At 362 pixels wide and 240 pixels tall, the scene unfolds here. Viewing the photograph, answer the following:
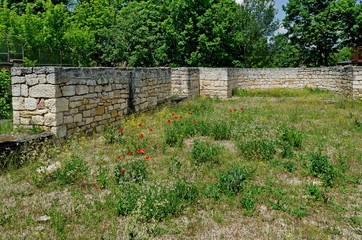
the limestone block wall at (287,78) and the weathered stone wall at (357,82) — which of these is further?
the limestone block wall at (287,78)

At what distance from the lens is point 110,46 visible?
23.8m

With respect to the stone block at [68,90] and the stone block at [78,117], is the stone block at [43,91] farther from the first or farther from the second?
the stone block at [78,117]

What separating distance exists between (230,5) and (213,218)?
89.8ft

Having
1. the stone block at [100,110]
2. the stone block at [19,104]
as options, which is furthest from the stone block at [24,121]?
the stone block at [100,110]

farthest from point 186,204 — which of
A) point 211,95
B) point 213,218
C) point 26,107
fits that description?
point 211,95

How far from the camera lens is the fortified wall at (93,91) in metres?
5.45

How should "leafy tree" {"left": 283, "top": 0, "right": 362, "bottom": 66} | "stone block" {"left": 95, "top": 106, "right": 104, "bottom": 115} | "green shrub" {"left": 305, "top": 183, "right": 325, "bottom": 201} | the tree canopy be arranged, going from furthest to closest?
"leafy tree" {"left": 283, "top": 0, "right": 362, "bottom": 66} < the tree canopy < "stone block" {"left": 95, "top": 106, "right": 104, "bottom": 115} < "green shrub" {"left": 305, "top": 183, "right": 325, "bottom": 201}

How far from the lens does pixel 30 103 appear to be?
5.55 meters

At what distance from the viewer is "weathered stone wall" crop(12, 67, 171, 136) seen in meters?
5.41

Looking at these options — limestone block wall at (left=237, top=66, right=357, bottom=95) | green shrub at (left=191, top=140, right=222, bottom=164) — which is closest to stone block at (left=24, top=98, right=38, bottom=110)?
green shrub at (left=191, top=140, right=222, bottom=164)

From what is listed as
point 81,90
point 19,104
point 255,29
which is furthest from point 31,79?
point 255,29

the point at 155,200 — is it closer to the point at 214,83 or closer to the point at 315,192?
the point at 315,192

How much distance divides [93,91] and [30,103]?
4.43 ft

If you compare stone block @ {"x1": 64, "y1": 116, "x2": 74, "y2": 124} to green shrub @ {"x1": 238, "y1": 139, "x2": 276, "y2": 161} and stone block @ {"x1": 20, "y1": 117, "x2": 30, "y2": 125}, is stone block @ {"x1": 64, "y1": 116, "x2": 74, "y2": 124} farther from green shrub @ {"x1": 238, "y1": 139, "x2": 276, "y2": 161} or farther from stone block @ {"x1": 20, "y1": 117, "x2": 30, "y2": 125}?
green shrub @ {"x1": 238, "y1": 139, "x2": 276, "y2": 161}
